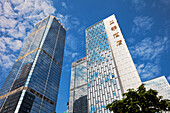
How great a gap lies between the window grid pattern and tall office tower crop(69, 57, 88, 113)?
180 feet

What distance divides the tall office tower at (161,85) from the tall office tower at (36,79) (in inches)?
4036

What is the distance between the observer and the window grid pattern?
53.1 meters

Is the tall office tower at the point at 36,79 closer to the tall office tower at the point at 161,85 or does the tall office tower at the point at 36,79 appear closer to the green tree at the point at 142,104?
the green tree at the point at 142,104

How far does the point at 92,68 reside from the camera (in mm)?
66188

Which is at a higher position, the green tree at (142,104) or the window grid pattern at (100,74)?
the window grid pattern at (100,74)

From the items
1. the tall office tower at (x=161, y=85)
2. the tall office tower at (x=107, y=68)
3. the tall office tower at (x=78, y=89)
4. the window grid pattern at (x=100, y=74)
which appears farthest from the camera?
the tall office tower at (x=161, y=85)

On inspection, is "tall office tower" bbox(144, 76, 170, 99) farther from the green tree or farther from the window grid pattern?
the green tree

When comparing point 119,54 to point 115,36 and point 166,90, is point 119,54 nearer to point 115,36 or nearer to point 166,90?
point 115,36

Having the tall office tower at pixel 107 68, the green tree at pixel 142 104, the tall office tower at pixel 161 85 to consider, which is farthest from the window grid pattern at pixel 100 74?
the tall office tower at pixel 161 85

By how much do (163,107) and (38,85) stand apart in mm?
93361

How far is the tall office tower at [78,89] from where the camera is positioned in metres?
111

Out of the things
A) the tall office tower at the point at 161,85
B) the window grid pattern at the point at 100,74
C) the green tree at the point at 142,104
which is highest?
the tall office tower at the point at 161,85

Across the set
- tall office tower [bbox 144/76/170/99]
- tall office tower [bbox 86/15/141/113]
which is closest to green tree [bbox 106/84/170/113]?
tall office tower [bbox 86/15/141/113]

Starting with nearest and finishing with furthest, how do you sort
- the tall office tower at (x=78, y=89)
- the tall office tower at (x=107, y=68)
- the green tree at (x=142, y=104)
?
the green tree at (x=142, y=104) → the tall office tower at (x=107, y=68) → the tall office tower at (x=78, y=89)
